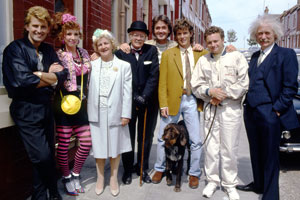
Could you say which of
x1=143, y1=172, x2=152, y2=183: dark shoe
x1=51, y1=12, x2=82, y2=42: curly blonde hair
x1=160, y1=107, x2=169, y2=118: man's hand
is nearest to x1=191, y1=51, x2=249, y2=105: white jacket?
x1=160, y1=107, x2=169, y2=118: man's hand

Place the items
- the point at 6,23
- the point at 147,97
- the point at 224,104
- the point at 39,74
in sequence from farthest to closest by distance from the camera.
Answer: the point at 147,97
the point at 224,104
the point at 6,23
the point at 39,74

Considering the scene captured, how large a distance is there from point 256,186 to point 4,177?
3.02 m

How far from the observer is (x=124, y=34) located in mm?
7648

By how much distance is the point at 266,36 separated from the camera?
3375mm

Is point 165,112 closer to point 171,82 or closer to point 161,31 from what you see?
point 171,82

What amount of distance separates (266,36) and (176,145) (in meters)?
1.73

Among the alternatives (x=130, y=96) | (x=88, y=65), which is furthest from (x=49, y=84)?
(x=130, y=96)

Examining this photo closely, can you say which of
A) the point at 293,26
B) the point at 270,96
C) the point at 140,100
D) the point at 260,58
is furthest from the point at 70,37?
the point at 293,26

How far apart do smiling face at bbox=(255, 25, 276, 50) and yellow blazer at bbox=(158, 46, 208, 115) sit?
2.77 feet

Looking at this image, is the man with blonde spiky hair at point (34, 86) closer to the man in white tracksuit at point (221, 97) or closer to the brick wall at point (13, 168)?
the brick wall at point (13, 168)

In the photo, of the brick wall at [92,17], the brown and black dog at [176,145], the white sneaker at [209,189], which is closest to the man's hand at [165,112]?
the brown and black dog at [176,145]

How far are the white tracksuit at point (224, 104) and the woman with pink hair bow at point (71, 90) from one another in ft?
4.56

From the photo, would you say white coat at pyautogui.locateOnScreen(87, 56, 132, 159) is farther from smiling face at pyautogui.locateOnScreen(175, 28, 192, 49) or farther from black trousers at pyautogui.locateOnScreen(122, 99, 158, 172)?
smiling face at pyautogui.locateOnScreen(175, 28, 192, 49)

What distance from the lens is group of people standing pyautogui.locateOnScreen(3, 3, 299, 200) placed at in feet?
9.55
